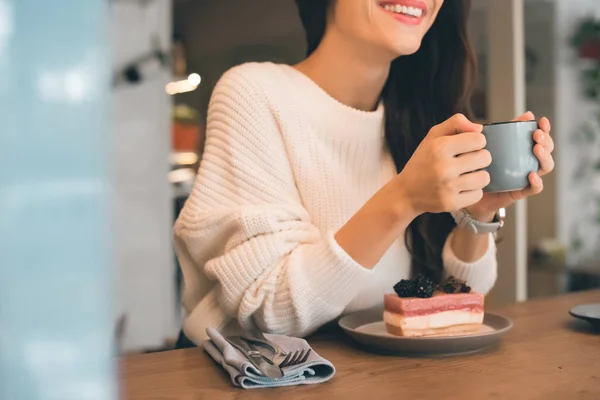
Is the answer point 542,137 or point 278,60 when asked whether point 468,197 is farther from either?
point 278,60

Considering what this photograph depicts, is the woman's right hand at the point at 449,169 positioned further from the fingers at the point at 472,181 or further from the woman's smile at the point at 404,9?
the woman's smile at the point at 404,9

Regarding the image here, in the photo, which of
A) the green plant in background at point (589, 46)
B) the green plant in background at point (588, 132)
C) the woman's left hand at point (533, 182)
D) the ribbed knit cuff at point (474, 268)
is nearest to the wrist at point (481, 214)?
the woman's left hand at point (533, 182)

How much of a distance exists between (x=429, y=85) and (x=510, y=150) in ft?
1.74

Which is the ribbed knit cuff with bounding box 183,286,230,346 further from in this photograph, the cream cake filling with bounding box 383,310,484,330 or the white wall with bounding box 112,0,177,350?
the white wall with bounding box 112,0,177,350

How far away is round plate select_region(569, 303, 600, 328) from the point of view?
3.49 feet

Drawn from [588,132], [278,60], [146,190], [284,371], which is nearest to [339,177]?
[284,371]

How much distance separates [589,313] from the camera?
43.5 inches

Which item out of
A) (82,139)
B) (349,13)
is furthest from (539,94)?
(82,139)

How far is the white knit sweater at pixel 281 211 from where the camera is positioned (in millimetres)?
1037

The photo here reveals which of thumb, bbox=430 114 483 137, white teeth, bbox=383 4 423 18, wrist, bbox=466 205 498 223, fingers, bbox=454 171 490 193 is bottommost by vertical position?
wrist, bbox=466 205 498 223

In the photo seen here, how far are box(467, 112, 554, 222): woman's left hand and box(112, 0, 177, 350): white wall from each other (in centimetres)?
263

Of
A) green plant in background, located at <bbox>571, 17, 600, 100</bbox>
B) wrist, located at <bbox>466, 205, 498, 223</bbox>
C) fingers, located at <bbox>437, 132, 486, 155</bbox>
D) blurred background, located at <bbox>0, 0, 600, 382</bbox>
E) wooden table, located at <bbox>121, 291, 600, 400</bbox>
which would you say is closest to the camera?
wooden table, located at <bbox>121, 291, 600, 400</bbox>

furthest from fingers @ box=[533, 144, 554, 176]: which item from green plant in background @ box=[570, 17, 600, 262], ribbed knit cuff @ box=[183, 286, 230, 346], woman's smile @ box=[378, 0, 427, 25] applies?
green plant in background @ box=[570, 17, 600, 262]

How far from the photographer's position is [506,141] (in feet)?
2.97
